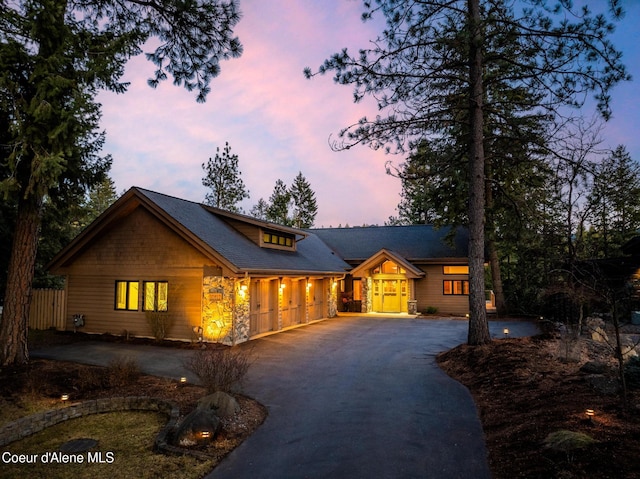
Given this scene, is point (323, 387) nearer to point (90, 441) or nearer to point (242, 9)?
point (90, 441)

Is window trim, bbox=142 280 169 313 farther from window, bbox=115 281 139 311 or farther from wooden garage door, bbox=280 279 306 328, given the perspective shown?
wooden garage door, bbox=280 279 306 328

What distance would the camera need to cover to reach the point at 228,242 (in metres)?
14.2

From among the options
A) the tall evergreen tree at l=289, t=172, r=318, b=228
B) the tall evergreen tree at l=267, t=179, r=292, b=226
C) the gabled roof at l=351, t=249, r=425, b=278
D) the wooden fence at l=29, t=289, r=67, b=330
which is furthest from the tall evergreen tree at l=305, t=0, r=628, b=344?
the tall evergreen tree at l=289, t=172, r=318, b=228

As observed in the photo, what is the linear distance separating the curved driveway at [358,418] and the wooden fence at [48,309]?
8684 mm

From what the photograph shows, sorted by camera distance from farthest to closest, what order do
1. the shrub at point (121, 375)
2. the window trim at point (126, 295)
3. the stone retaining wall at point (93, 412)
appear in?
the window trim at point (126, 295)
the shrub at point (121, 375)
the stone retaining wall at point (93, 412)

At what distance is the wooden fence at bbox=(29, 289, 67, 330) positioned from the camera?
15.4 m

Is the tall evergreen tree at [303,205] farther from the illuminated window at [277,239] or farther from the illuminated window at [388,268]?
the illuminated window at [277,239]

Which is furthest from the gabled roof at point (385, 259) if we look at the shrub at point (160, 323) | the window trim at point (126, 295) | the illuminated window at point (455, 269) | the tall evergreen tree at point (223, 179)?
the tall evergreen tree at point (223, 179)

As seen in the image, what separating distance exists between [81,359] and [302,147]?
2094 cm

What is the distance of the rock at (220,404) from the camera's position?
609 centimetres

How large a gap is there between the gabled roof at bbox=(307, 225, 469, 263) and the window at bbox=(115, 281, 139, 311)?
13.4 m

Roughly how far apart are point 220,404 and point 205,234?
8.19 m

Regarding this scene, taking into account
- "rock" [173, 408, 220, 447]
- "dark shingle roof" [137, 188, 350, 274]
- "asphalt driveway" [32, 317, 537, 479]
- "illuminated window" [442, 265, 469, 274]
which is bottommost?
"asphalt driveway" [32, 317, 537, 479]

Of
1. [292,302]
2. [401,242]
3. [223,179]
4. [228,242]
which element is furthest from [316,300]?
[223,179]
